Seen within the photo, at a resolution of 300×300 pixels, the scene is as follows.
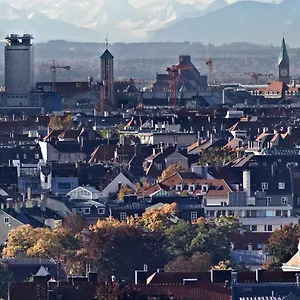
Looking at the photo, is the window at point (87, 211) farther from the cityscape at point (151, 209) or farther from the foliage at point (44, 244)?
the foliage at point (44, 244)

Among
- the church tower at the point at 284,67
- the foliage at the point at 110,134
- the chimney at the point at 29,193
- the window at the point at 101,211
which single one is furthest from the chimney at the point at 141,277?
the church tower at the point at 284,67

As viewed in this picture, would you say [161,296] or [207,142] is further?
[207,142]

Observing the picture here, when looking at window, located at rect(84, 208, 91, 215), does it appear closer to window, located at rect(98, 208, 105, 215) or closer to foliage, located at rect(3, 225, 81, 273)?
window, located at rect(98, 208, 105, 215)

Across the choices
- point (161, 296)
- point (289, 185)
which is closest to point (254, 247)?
point (289, 185)

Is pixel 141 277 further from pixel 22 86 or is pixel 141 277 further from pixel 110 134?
pixel 22 86

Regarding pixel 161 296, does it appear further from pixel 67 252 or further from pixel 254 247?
pixel 254 247
